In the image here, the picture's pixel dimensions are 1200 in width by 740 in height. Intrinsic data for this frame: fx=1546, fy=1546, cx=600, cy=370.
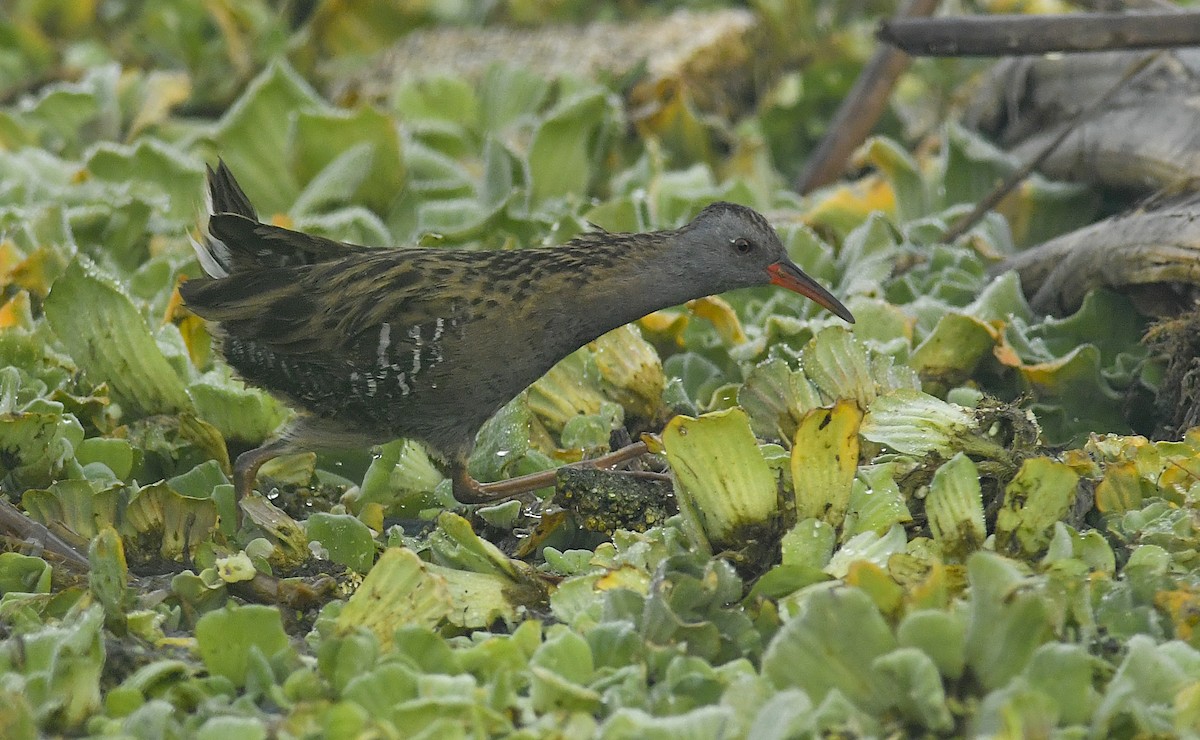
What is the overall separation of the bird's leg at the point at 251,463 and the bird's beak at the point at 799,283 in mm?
1396

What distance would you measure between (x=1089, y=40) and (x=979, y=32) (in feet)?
1.05

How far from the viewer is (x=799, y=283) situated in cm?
423

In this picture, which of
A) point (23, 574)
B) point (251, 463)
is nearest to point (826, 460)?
point (251, 463)

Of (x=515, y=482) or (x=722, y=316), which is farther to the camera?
(x=722, y=316)

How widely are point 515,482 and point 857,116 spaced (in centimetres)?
282

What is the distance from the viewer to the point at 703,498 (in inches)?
128

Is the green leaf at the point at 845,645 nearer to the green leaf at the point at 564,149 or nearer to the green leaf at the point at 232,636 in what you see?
the green leaf at the point at 232,636

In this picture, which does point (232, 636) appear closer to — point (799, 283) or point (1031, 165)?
point (799, 283)

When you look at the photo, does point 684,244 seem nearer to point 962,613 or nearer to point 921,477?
point 921,477

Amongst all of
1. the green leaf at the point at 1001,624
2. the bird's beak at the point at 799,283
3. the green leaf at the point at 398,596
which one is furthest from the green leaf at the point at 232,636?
the bird's beak at the point at 799,283

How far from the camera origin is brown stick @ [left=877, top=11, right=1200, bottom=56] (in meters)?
4.42

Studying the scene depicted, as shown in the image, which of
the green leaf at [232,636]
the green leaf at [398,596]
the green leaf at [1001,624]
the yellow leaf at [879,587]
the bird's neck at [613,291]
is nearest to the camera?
the green leaf at [1001,624]

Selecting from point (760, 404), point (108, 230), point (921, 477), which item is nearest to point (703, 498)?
point (921, 477)

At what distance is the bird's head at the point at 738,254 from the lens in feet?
13.6
